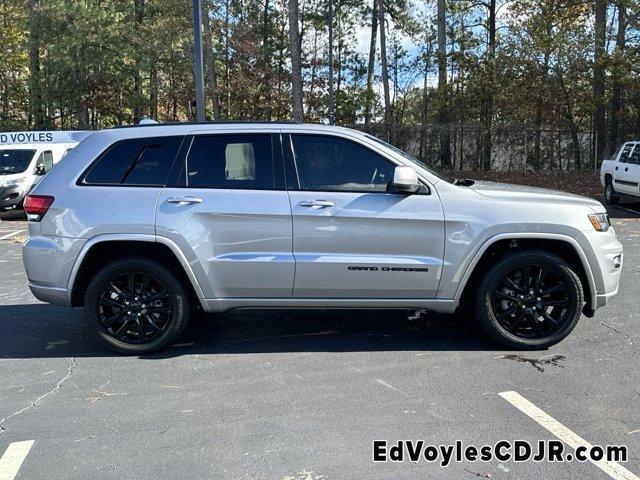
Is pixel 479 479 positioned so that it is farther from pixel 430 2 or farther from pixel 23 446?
pixel 430 2

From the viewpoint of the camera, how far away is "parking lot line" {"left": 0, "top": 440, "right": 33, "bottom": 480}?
3186mm

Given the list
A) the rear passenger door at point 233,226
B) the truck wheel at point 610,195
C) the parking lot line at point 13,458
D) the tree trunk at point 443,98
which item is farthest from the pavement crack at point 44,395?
the tree trunk at point 443,98

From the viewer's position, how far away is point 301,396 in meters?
4.12

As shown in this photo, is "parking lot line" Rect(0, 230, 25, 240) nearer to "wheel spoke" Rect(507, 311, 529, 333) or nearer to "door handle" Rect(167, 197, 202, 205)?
"door handle" Rect(167, 197, 202, 205)

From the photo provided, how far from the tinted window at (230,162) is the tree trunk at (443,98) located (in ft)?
68.1

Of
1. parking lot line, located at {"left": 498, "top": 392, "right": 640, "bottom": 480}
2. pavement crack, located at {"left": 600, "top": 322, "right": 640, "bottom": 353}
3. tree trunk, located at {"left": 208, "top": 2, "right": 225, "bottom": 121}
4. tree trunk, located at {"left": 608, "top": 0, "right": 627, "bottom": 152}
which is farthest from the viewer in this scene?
tree trunk, located at {"left": 208, "top": 2, "right": 225, "bottom": 121}

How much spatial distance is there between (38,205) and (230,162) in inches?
61.6

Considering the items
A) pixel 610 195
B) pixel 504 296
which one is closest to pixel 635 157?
pixel 610 195

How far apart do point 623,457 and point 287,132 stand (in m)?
3.27

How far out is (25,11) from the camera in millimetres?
29438

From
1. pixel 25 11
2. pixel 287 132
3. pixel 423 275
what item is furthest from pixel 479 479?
pixel 25 11

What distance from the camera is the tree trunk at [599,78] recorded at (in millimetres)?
22438

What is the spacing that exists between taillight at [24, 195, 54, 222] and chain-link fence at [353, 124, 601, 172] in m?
20.6

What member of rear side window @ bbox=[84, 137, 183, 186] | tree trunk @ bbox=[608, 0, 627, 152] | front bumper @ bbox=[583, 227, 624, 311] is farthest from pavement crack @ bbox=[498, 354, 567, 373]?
tree trunk @ bbox=[608, 0, 627, 152]
